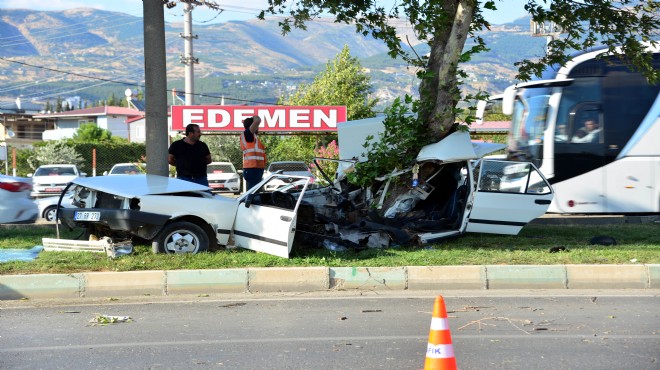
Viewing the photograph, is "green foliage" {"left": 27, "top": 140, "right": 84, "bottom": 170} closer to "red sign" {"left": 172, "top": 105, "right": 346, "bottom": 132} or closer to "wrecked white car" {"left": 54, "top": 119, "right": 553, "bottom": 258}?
"red sign" {"left": 172, "top": 105, "right": 346, "bottom": 132}

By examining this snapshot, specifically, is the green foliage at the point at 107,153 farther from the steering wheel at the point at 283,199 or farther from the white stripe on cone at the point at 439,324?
the white stripe on cone at the point at 439,324

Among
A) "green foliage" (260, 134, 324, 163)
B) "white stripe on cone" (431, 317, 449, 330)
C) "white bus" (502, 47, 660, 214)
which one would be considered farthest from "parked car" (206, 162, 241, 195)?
"white stripe on cone" (431, 317, 449, 330)

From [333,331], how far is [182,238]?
146 inches

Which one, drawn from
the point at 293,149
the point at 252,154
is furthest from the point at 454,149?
the point at 293,149

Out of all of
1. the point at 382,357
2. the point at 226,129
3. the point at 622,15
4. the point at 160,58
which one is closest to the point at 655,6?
the point at 622,15

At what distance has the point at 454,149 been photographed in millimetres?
11414

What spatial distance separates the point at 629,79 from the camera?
53.6 ft

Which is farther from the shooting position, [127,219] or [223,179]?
[223,179]

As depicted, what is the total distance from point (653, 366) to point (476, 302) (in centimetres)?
273

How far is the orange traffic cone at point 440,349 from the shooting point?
485 centimetres

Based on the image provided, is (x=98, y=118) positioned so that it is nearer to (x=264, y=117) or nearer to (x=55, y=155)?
(x=55, y=155)

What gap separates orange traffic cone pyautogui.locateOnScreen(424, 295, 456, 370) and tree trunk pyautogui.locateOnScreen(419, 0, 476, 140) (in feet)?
23.7

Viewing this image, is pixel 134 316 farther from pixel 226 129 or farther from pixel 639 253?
pixel 226 129

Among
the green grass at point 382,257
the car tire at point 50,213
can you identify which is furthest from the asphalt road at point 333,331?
the car tire at point 50,213
